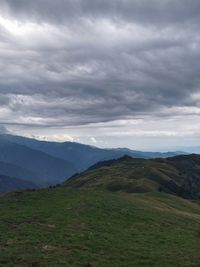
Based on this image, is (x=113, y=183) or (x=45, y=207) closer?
(x=45, y=207)

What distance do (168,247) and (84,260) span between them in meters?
13.2

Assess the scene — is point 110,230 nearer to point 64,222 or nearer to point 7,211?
point 64,222

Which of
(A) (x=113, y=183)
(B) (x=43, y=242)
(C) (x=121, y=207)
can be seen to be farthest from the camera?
(A) (x=113, y=183)

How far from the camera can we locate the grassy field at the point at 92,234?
3600 centimetres

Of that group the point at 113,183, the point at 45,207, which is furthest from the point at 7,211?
the point at 113,183

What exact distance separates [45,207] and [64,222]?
13.3 m

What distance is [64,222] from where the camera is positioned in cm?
5100

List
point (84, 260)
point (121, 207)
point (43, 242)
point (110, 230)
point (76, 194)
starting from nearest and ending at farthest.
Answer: point (84, 260), point (43, 242), point (110, 230), point (121, 207), point (76, 194)

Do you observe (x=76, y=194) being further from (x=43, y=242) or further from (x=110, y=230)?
(x=43, y=242)

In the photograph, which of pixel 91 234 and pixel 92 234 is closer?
pixel 91 234

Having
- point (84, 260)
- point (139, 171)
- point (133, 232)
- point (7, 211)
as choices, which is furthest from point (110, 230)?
point (139, 171)

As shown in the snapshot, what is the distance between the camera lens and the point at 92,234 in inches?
1783

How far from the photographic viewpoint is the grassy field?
118 feet

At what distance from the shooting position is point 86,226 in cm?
4975
